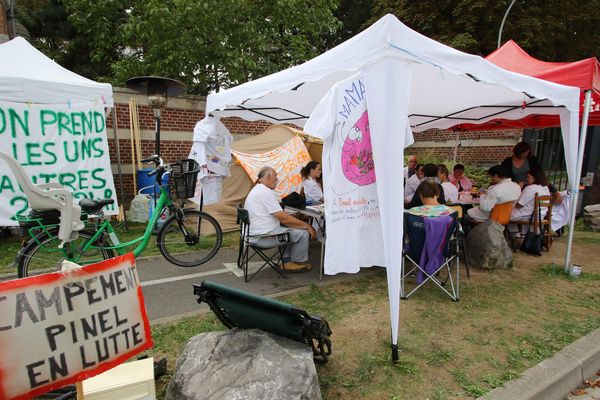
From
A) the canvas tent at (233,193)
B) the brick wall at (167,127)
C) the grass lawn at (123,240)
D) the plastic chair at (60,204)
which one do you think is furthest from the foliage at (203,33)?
the plastic chair at (60,204)

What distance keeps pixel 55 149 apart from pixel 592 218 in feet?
33.8

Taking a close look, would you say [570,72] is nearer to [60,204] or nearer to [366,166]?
[366,166]

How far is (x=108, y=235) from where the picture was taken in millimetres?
3959

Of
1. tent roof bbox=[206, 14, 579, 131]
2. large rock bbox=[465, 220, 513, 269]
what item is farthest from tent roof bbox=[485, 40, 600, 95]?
large rock bbox=[465, 220, 513, 269]

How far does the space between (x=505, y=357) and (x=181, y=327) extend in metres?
2.66

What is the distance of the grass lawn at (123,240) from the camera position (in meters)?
4.78

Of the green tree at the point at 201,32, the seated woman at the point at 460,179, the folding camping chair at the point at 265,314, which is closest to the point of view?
the folding camping chair at the point at 265,314

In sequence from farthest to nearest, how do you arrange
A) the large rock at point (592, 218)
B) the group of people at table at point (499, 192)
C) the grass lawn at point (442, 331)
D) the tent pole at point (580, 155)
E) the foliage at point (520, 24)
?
1. the foliage at point (520, 24)
2. the large rock at point (592, 218)
3. the tent pole at point (580, 155)
4. the group of people at table at point (499, 192)
5. the grass lawn at point (442, 331)

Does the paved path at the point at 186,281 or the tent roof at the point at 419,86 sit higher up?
the tent roof at the point at 419,86

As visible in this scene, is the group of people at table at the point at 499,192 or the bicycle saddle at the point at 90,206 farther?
the group of people at table at the point at 499,192

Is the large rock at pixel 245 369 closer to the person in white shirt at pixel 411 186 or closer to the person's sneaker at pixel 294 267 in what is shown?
the person's sneaker at pixel 294 267

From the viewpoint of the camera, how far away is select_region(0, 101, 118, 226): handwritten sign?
194 inches

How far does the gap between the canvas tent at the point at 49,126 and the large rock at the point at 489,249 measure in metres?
5.27

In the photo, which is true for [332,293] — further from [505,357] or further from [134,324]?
[134,324]
